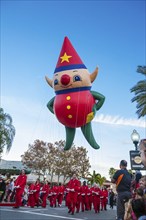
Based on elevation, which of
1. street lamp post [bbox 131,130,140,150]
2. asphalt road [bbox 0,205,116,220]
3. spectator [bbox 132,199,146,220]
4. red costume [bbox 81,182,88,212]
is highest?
street lamp post [bbox 131,130,140,150]

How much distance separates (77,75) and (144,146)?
5468mm

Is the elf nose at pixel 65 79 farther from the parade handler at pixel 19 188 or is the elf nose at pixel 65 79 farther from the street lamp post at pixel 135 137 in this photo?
the parade handler at pixel 19 188

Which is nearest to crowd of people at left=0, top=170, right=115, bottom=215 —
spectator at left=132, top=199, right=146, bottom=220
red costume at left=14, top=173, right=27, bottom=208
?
red costume at left=14, top=173, right=27, bottom=208

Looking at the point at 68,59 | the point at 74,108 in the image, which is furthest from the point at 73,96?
the point at 68,59

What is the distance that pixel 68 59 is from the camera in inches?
341

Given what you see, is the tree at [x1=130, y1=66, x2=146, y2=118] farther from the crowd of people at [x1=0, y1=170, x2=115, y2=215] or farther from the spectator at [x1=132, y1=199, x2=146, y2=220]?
the spectator at [x1=132, y1=199, x2=146, y2=220]

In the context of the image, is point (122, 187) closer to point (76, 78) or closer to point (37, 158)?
point (76, 78)

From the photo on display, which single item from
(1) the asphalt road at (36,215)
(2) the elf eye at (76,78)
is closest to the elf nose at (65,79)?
(2) the elf eye at (76,78)

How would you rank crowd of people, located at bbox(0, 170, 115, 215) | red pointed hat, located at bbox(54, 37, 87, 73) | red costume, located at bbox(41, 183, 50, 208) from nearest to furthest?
red pointed hat, located at bbox(54, 37, 87, 73)
crowd of people, located at bbox(0, 170, 115, 215)
red costume, located at bbox(41, 183, 50, 208)

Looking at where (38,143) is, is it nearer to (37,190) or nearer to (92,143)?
(37,190)

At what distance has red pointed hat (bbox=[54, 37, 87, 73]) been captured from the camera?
28.1 ft

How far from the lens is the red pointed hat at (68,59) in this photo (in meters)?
8.58

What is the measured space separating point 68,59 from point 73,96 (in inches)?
52.5

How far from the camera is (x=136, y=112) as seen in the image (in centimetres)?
1734
